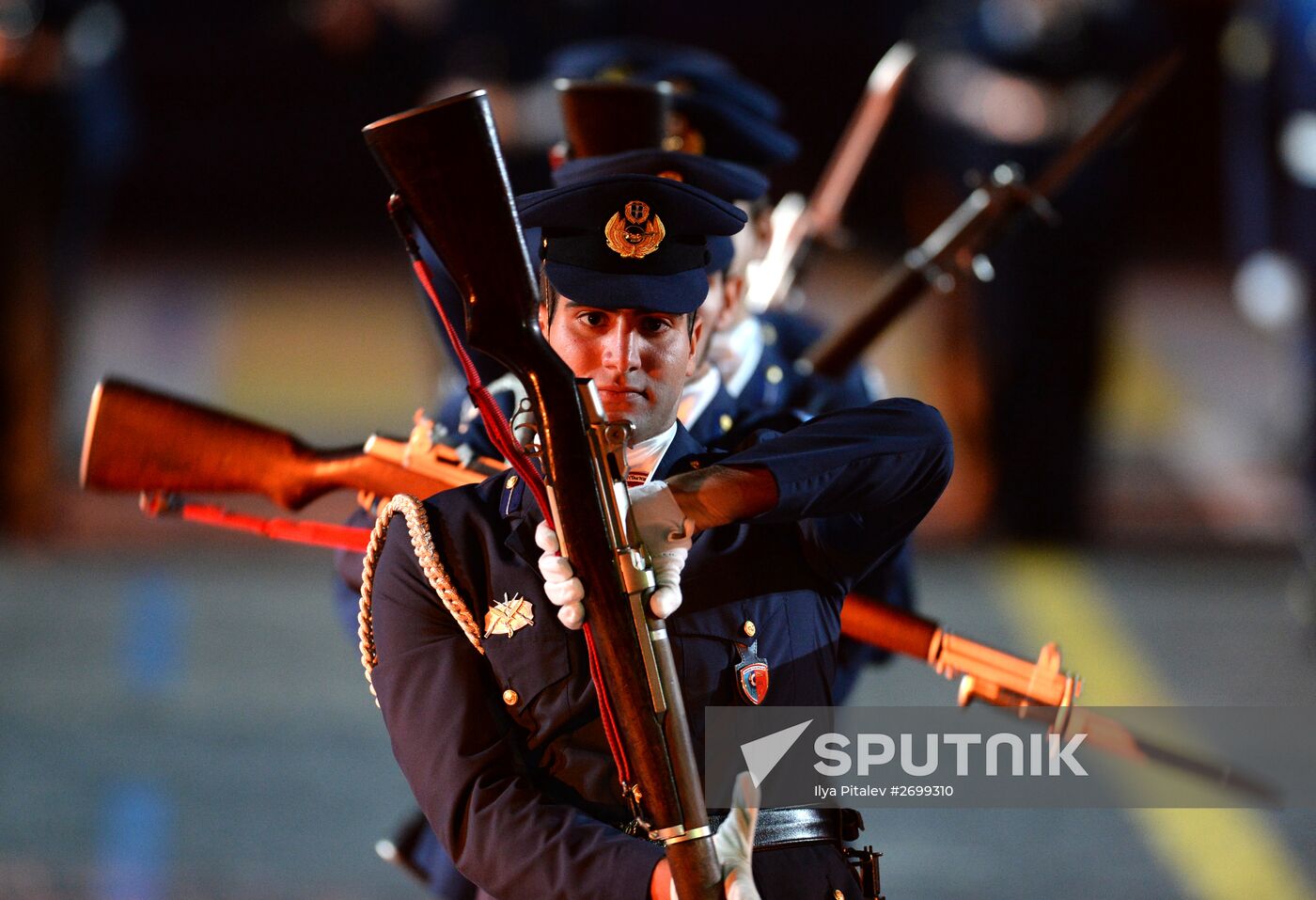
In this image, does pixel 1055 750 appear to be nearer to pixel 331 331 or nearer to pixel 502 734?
pixel 502 734

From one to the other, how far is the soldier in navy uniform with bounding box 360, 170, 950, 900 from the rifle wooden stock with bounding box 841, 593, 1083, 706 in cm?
45

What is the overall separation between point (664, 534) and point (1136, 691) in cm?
367

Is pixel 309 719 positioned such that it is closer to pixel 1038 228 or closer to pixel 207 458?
pixel 207 458

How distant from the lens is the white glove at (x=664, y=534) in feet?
5.60

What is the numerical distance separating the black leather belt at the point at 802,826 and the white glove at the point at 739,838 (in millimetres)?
88

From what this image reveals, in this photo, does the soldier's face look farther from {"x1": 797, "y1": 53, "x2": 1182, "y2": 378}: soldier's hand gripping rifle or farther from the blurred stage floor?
the blurred stage floor

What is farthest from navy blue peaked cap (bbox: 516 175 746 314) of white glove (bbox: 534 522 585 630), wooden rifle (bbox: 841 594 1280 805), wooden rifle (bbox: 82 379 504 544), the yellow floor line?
the yellow floor line

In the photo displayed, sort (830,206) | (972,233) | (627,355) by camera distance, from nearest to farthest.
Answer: (627,355), (972,233), (830,206)

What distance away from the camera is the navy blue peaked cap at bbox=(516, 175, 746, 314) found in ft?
6.09

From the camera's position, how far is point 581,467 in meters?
1.68

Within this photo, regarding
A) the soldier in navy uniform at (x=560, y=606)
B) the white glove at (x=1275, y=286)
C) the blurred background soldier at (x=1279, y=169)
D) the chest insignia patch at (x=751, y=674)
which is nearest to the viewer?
the soldier in navy uniform at (x=560, y=606)

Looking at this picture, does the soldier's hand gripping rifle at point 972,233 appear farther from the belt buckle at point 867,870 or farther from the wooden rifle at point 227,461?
the belt buckle at point 867,870

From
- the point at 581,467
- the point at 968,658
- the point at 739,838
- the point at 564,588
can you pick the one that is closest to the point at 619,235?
the point at 581,467

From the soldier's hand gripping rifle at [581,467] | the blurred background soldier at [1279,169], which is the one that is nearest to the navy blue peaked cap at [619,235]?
the soldier's hand gripping rifle at [581,467]
